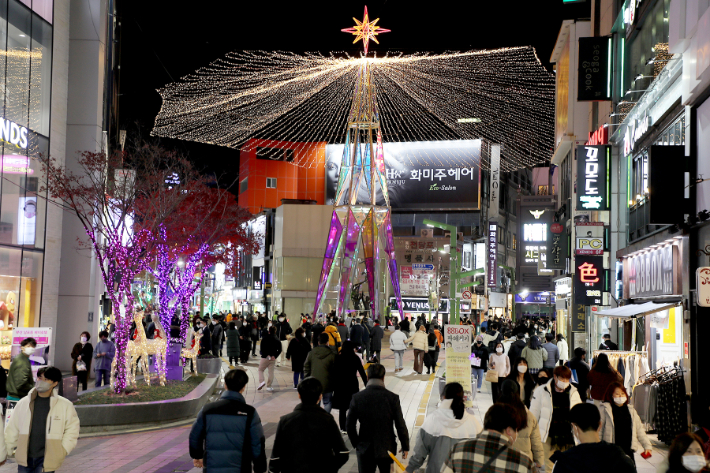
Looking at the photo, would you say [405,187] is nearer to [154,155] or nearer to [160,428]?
[154,155]

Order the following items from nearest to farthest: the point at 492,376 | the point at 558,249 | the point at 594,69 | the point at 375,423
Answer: the point at 375,423 < the point at 492,376 < the point at 594,69 < the point at 558,249

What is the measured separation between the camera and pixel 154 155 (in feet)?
67.5

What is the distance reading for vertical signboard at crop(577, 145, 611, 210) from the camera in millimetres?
22406

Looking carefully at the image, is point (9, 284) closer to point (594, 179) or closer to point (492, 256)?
point (594, 179)

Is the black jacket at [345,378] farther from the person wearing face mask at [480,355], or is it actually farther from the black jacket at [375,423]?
the person wearing face mask at [480,355]

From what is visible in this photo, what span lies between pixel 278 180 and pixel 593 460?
233 ft

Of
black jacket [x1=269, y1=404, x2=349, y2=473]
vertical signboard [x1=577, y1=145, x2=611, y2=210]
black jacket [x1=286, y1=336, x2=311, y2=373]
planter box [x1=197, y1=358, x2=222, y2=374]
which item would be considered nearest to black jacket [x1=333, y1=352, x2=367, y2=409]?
black jacket [x1=269, y1=404, x2=349, y2=473]

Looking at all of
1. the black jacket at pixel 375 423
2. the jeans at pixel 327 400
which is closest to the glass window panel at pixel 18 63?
the jeans at pixel 327 400

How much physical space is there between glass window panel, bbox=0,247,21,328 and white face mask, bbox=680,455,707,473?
56.9ft

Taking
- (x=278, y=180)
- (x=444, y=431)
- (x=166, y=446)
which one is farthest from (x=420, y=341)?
(x=278, y=180)

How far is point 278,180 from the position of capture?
74.4 metres

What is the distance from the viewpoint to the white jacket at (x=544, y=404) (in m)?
7.73

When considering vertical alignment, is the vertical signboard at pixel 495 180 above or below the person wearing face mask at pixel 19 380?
above

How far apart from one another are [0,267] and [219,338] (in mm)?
9022
